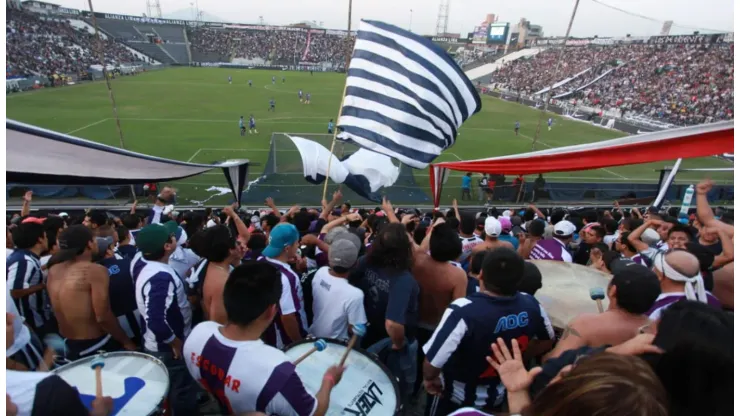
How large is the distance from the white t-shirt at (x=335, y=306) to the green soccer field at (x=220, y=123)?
435 inches

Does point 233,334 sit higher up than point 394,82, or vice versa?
point 394,82

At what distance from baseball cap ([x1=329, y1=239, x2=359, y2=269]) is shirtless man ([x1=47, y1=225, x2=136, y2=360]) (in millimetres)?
1789

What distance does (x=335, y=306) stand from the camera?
3.16 m

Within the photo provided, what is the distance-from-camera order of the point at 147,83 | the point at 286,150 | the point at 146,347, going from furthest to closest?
the point at 147,83 → the point at 286,150 → the point at 146,347

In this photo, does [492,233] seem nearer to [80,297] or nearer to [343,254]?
[343,254]

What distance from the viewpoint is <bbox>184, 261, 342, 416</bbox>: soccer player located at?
2.07 m

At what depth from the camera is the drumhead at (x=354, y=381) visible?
246 cm

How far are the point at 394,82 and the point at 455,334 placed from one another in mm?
5359

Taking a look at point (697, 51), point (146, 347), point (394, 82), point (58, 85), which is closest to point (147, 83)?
point (58, 85)

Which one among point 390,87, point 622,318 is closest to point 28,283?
point 622,318

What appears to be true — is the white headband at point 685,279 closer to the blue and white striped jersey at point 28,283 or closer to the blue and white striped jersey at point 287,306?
the blue and white striped jersey at point 287,306

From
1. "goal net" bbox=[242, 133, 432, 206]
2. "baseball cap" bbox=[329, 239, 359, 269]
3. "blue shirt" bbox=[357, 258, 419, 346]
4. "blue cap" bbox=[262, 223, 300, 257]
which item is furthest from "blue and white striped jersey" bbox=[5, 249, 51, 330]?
"goal net" bbox=[242, 133, 432, 206]

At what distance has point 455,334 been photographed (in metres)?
2.57

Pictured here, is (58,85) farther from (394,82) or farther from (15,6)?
(394,82)
